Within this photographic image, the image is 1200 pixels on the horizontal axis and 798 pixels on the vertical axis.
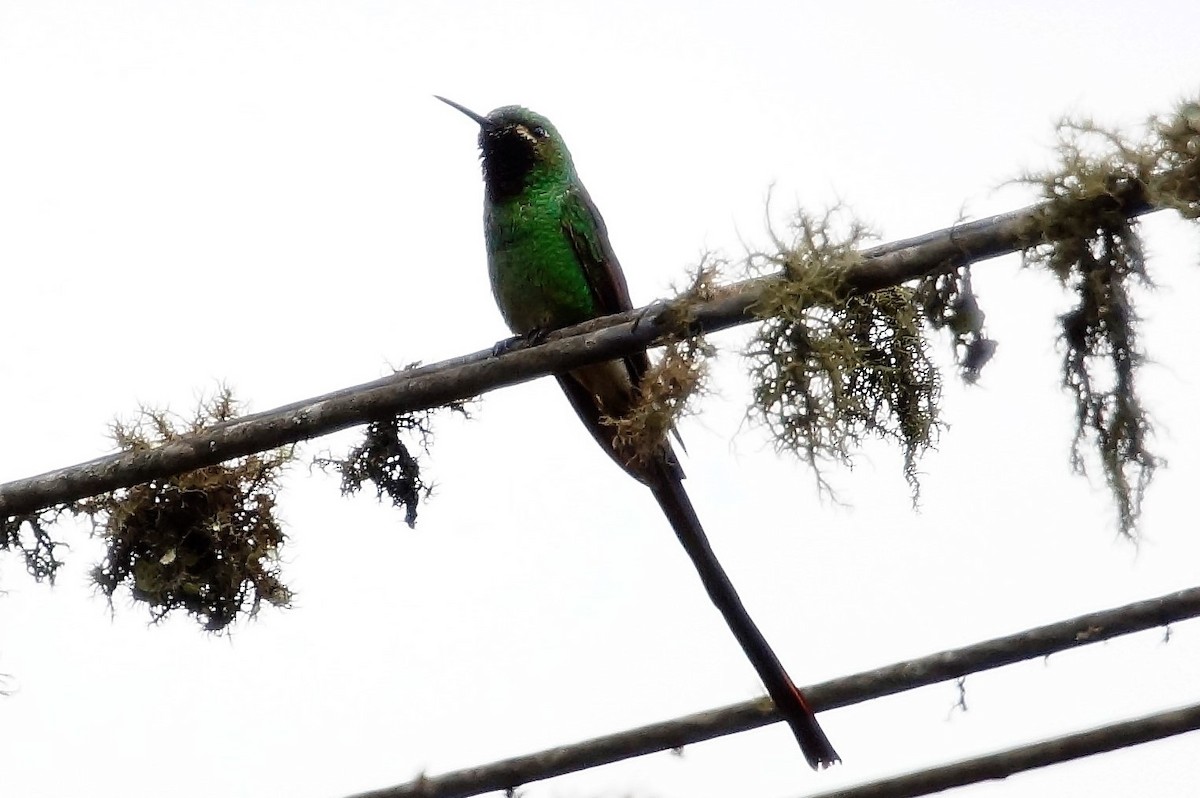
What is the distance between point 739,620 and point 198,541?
1.33 metres

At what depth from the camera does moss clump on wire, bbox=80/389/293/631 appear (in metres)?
3.16

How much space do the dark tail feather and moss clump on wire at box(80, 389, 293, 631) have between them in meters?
0.99

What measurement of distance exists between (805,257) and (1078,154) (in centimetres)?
53

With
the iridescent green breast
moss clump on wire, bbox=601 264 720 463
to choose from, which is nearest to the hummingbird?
the iridescent green breast

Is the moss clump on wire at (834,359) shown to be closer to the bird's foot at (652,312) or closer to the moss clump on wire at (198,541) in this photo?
the bird's foot at (652,312)

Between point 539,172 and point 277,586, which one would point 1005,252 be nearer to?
point 277,586

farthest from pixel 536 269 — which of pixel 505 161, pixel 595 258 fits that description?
pixel 505 161

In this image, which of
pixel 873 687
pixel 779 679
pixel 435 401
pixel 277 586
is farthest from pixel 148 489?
pixel 873 687

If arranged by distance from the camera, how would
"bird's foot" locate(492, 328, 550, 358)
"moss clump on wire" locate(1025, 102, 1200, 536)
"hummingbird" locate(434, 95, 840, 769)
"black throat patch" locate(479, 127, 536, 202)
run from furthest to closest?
"black throat patch" locate(479, 127, 536, 202) < "hummingbird" locate(434, 95, 840, 769) < "bird's foot" locate(492, 328, 550, 358) < "moss clump on wire" locate(1025, 102, 1200, 536)

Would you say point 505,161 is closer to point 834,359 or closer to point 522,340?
point 522,340

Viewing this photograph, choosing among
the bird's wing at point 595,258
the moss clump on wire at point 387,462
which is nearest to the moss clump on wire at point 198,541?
the moss clump on wire at point 387,462

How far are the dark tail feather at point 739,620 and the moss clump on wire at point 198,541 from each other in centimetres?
99

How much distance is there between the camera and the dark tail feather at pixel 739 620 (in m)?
2.96

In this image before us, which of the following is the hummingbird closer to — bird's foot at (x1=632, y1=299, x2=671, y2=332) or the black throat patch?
the black throat patch
